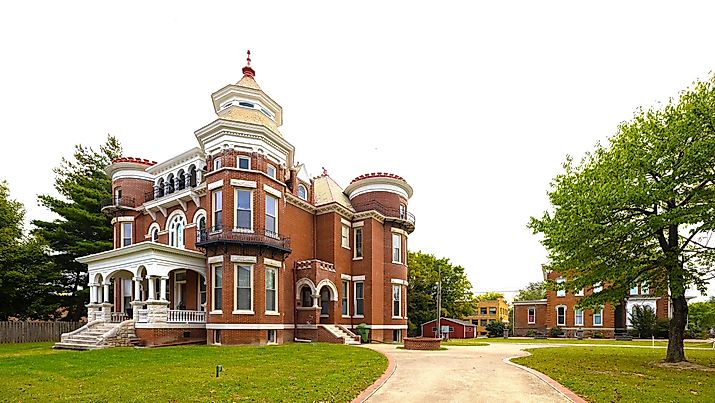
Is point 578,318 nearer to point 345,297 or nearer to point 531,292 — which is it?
point 345,297

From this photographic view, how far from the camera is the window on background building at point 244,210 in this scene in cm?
2328

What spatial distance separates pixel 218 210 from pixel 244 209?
48.5 inches

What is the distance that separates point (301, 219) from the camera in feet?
94.7

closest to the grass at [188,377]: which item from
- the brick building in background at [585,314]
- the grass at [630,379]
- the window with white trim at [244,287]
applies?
the grass at [630,379]

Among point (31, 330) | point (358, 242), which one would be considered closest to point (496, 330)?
point (358, 242)

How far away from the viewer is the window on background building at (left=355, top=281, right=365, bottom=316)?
3028 centimetres

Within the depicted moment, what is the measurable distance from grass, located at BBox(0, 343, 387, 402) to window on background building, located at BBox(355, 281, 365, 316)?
13.1m

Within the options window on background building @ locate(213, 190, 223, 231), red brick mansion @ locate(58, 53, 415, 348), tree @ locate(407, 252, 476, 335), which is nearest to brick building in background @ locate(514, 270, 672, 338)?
tree @ locate(407, 252, 476, 335)

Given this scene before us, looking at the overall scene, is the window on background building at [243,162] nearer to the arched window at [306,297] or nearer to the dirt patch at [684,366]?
the arched window at [306,297]

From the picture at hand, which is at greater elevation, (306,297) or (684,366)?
(306,297)

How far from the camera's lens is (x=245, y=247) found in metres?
23.1

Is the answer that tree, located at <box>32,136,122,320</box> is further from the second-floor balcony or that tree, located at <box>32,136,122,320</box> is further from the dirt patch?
the dirt patch

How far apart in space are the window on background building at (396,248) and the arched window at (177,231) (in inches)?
506

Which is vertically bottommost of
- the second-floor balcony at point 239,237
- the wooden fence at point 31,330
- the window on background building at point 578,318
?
the window on background building at point 578,318
